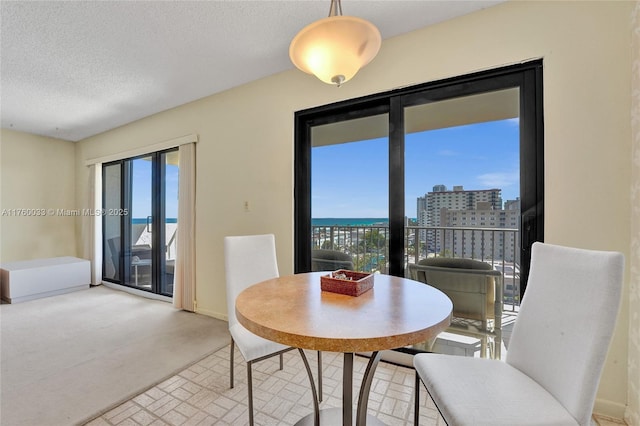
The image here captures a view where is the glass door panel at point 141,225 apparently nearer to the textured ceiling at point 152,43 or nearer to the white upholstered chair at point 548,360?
the textured ceiling at point 152,43

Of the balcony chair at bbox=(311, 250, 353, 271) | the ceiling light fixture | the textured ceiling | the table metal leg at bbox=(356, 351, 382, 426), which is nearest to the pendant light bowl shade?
the ceiling light fixture

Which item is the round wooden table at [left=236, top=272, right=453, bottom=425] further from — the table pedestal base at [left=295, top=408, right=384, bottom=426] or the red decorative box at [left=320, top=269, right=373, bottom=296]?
the table pedestal base at [left=295, top=408, right=384, bottom=426]

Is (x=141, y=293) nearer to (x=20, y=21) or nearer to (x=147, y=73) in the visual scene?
(x=147, y=73)

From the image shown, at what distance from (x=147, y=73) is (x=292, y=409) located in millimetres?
3199

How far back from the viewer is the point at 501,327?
200cm

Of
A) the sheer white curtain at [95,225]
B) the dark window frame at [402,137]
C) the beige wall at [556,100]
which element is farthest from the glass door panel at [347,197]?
the sheer white curtain at [95,225]

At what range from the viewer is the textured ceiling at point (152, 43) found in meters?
1.83

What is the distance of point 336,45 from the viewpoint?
1.11 meters

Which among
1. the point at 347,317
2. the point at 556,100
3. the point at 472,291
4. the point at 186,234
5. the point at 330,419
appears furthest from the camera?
the point at 186,234

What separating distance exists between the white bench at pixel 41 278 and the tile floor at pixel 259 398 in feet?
11.4

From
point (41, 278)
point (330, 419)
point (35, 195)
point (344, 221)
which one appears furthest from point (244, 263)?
point (35, 195)

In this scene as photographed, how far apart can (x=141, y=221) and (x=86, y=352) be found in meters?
2.26

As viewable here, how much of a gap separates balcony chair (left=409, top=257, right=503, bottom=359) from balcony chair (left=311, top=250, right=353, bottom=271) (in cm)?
73

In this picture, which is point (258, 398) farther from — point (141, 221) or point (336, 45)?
point (141, 221)
